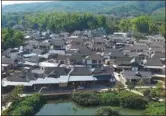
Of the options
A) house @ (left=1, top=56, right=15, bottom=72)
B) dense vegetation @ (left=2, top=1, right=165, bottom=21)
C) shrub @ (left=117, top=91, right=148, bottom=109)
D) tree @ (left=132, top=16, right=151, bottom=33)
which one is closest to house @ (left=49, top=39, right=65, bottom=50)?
house @ (left=1, top=56, right=15, bottom=72)

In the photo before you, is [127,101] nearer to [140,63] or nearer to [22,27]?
[140,63]

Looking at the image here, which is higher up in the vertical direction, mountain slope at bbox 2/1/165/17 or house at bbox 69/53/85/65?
mountain slope at bbox 2/1/165/17

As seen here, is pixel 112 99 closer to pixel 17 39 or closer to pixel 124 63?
pixel 124 63

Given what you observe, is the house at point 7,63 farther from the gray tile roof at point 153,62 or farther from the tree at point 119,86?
the gray tile roof at point 153,62

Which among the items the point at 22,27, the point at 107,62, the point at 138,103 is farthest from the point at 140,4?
the point at 138,103

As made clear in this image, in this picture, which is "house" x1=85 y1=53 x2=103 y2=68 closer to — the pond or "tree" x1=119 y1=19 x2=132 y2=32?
the pond

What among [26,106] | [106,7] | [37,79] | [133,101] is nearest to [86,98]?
[133,101]
